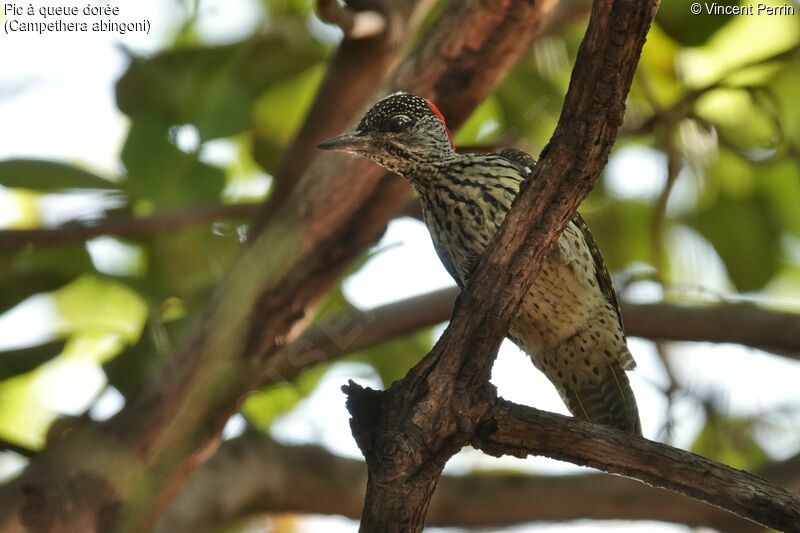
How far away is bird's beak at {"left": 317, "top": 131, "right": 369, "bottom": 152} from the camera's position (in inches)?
154

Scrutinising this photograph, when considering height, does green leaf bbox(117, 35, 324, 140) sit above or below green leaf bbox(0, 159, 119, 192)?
above

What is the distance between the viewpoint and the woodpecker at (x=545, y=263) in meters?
3.87

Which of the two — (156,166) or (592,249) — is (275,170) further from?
(592,249)

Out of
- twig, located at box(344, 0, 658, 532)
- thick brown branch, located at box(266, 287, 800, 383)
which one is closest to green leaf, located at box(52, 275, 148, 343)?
thick brown branch, located at box(266, 287, 800, 383)

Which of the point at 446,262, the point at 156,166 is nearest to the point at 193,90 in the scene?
the point at 156,166

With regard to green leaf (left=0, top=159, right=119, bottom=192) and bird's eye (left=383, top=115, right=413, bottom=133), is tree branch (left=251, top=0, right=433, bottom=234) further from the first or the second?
bird's eye (left=383, top=115, right=413, bottom=133)

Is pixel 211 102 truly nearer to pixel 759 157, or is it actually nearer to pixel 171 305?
pixel 171 305

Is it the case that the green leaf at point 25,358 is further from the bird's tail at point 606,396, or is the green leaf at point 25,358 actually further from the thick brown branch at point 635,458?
the thick brown branch at point 635,458

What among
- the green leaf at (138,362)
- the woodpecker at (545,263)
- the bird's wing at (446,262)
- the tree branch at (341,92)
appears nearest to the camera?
the woodpecker at (545,263)

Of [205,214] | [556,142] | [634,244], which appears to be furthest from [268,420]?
[556,142]

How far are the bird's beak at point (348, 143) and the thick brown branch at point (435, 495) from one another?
1.97 meters

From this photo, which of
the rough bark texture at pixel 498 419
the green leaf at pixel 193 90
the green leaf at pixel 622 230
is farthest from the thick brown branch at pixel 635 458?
the green leaf at pixel 622 230

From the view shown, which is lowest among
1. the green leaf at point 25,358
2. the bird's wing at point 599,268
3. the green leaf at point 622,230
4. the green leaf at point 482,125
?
the green leaf at point 25,358

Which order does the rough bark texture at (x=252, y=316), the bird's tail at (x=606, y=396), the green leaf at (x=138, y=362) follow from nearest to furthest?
the bird's tail at (x=606, y=396) < the rough bark texture at (x=252, y=316) < the green leaf at (x=138, y=362)
